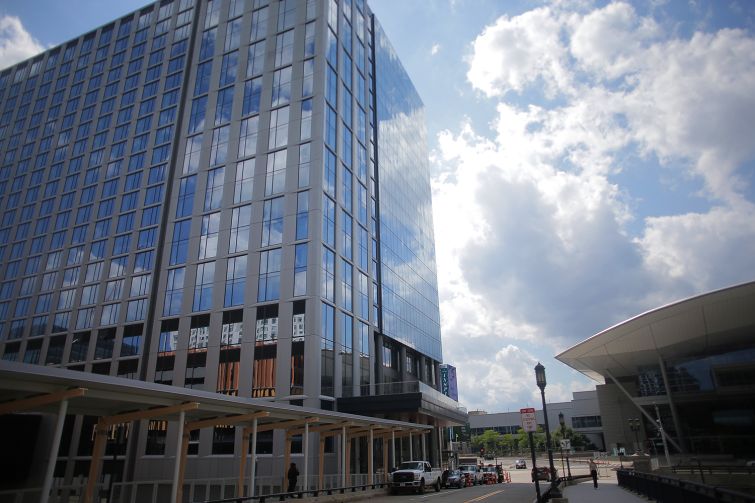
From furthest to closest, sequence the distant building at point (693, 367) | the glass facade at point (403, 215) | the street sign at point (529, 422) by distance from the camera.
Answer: the glass facade at point (403, 215)
the distant building at point (693, 367)
the street sign at point (529, 422)

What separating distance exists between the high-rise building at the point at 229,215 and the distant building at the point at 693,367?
23434mm

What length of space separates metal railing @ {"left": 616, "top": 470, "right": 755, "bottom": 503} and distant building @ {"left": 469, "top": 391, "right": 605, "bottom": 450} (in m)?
104

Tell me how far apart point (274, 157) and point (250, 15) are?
20.9 m

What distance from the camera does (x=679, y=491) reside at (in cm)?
1478

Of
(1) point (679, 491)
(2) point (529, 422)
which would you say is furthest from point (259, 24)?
(1) point (679, 491)

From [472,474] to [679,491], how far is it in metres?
28.3

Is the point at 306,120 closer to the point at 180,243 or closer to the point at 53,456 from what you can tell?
the point at 180,243

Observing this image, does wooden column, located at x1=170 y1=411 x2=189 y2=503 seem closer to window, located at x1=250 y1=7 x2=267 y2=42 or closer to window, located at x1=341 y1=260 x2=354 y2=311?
window, located at x1=341 y1=260 x2=354 y2=311

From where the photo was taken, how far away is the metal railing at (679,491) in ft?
32.2

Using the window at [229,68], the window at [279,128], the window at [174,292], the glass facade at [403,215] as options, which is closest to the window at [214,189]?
the window at [279,128]

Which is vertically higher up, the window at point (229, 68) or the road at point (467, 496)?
the window at point (229, 68)

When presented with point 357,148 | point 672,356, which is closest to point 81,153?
point 357,148

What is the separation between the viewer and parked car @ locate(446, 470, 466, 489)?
122ft

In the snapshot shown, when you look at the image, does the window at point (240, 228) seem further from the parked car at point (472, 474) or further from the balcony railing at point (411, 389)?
the parked car at point (472, 474)
